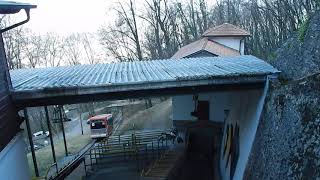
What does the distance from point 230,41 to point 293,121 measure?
24.7 m

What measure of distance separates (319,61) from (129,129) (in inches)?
744

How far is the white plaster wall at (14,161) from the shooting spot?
6.04 metres

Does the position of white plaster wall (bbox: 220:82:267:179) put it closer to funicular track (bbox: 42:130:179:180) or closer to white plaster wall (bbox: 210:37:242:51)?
funicular track (bbox: 42:130:179:180)

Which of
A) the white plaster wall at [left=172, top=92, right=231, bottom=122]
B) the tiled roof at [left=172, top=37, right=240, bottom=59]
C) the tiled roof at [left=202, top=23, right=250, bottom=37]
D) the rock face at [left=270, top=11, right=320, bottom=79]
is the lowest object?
the white plaster wall at [left=172, top=92, right=231, bottom=122]

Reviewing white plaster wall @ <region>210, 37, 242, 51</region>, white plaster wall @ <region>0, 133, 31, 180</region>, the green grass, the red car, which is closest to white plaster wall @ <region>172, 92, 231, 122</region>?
the green grass

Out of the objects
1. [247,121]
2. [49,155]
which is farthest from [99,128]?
[247,121]

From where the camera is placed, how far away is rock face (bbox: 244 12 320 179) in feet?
15.6

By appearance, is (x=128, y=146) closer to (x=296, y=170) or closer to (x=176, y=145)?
(x=176, y=145)

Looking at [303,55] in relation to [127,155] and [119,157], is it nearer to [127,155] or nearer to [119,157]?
[127,155]

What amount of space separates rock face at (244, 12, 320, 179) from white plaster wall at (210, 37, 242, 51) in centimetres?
2062

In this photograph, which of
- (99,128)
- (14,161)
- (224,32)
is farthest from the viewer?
(224,32)

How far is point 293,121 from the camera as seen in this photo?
555 centimetres

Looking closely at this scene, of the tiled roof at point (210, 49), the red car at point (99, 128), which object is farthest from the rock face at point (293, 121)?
the red car at point (99, 128)

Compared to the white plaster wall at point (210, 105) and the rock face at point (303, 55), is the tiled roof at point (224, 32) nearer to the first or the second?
the white plaster wall at point (210, 105)
